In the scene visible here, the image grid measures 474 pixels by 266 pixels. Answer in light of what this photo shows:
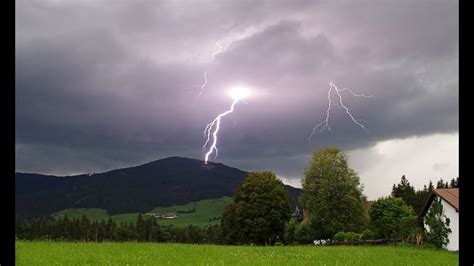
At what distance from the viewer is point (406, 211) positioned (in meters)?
61.9

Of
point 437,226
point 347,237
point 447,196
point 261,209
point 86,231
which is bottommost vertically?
point 347,237

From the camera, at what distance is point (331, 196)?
61.2 metres

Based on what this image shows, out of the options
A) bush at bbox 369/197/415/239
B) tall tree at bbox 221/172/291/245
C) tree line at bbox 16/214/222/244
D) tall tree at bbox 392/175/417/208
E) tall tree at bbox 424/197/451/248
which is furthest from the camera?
tall tree at bbox 392/175/417/208

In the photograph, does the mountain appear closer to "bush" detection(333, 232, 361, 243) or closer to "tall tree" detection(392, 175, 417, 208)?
"tall tree" detection(392, 175, 417, 208)

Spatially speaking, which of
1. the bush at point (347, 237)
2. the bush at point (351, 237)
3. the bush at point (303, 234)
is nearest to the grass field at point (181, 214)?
the bush at point (303, 234)

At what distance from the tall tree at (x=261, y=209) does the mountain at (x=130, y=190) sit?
77.8 m

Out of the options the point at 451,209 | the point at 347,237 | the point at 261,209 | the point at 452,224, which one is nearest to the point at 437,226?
the point at 452,224

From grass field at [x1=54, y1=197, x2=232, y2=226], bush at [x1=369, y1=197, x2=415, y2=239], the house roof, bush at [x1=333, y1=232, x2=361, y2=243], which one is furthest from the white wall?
grass field at [x1=54, y1=197, x2=232, y2=226]

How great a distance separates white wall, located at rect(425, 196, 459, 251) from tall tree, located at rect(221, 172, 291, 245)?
20640mm

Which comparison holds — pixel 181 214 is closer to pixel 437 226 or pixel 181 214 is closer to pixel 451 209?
pixel 437 226

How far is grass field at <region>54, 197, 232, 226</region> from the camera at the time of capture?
126250mm

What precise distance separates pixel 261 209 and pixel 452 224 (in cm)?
2256
